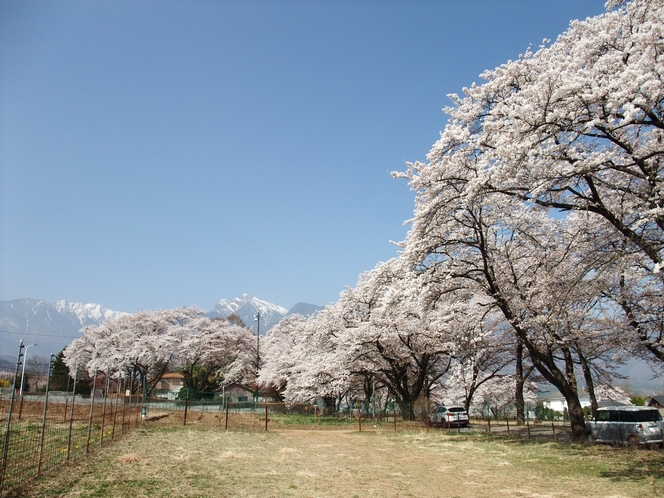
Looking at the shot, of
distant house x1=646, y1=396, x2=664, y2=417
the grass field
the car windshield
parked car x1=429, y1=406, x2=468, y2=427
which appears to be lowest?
distant house x1=646, y1=396, x2=664, y2=417

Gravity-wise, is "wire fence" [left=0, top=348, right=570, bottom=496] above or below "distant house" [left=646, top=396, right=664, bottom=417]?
above

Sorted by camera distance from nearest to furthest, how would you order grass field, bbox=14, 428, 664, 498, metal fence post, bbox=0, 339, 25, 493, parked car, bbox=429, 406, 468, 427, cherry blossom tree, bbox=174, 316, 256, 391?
metal fence post, bbox=0, 339, 25, 493, grass field, bbox=14, 428, 664, 498, parked car, bbox=429, 406, 468, 427, cherry blossom tree, bbox=174, 316, 256, 391

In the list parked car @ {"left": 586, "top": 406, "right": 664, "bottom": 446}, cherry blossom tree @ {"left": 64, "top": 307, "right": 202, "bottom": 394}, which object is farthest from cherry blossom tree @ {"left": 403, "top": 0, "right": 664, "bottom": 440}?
cherry blossom tree @ {"left": 64, "top": 307, "right": 202, "bottom": 394}

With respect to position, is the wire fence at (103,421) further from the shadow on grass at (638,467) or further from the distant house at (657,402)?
the distant house at (657,402)

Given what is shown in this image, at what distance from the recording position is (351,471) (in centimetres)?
1189

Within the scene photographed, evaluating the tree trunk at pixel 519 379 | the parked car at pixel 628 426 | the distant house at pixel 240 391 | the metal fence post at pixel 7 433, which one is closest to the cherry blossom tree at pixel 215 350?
the distant house at pixel 240 391

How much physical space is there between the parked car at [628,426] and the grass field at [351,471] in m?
1.40

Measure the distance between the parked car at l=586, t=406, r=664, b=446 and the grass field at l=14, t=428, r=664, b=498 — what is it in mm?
1401

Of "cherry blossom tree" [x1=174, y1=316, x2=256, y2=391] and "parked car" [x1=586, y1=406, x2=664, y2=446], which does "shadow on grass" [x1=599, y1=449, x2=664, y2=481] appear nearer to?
"parked car" [x1=586, y1=406, x2=664, y2=446]

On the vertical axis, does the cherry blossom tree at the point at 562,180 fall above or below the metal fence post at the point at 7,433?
above

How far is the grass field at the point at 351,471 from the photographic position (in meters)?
9.09

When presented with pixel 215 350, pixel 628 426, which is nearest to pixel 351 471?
pixel 628 426

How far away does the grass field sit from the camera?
358 inches

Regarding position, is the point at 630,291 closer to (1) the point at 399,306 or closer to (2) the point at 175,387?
(1) the point at 399,306
